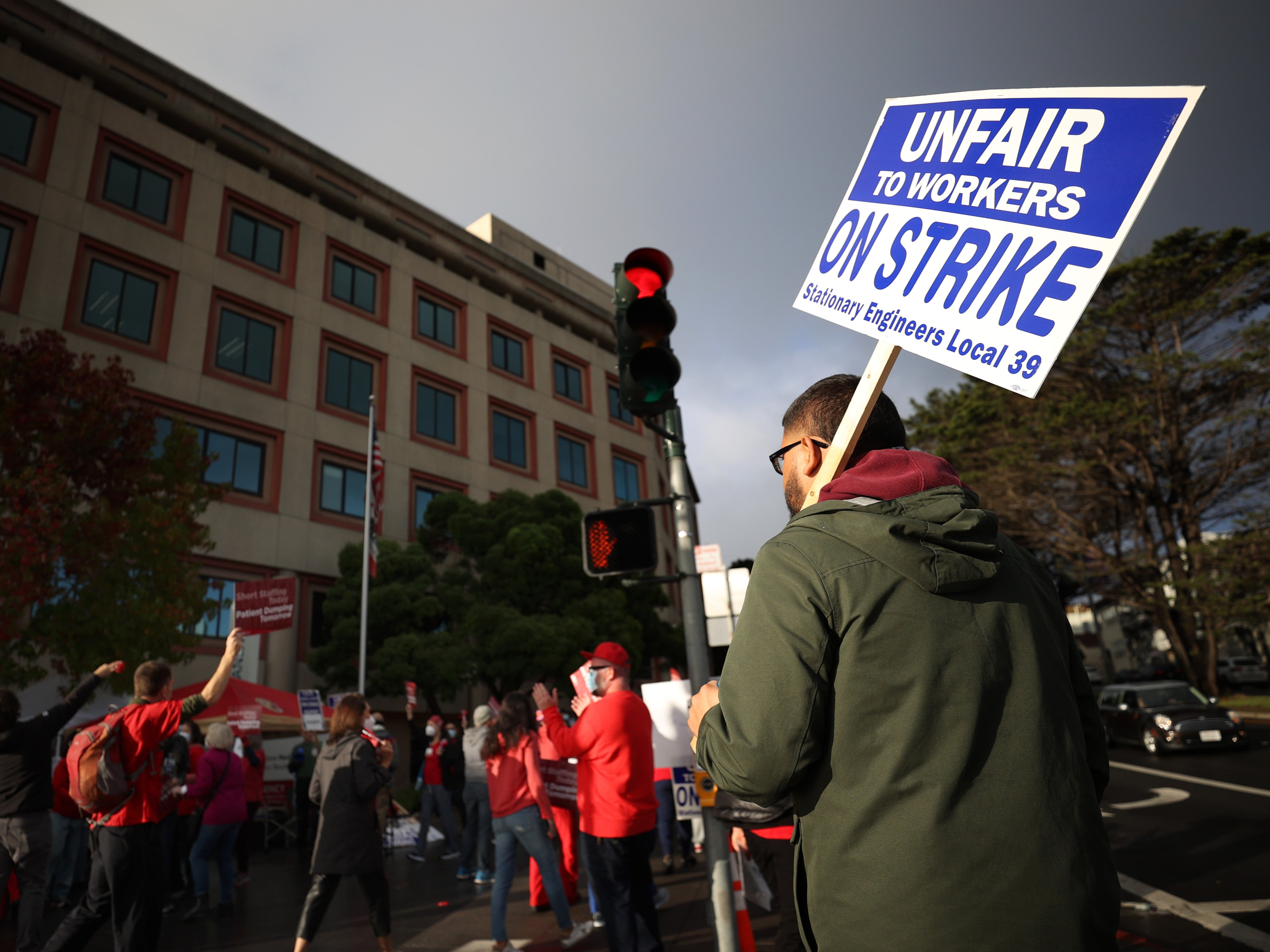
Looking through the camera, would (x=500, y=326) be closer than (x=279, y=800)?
No

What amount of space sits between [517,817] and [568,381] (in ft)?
107

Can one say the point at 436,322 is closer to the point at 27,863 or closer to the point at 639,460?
the point at 639,460

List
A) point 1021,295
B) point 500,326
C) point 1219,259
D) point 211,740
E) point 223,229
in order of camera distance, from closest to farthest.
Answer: point 1021,295 < point 211,740 < point 1219,259 < point 223,229 < point 500,326

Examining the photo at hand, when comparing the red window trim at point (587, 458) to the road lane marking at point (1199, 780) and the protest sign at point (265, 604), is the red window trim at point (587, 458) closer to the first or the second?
the protest sign at point (265, 604)

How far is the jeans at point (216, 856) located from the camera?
27.9 ft

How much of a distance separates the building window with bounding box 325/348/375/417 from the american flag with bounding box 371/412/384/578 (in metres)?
9.53

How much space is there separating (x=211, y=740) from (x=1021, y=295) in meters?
9.74

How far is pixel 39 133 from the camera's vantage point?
2338 cm

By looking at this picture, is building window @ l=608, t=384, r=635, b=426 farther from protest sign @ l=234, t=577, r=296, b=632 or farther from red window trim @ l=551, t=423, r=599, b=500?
protest sign @ l=234, t=577, r=296, b=632

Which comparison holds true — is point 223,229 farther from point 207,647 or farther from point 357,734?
point 357,734

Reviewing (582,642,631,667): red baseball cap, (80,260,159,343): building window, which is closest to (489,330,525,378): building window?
(80,260,159,343): building window

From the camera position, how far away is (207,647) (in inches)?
867

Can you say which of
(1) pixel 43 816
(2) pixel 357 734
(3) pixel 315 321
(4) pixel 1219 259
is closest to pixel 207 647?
(3) pixel 315 321

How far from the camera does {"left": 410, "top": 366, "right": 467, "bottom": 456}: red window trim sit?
30.3 m
